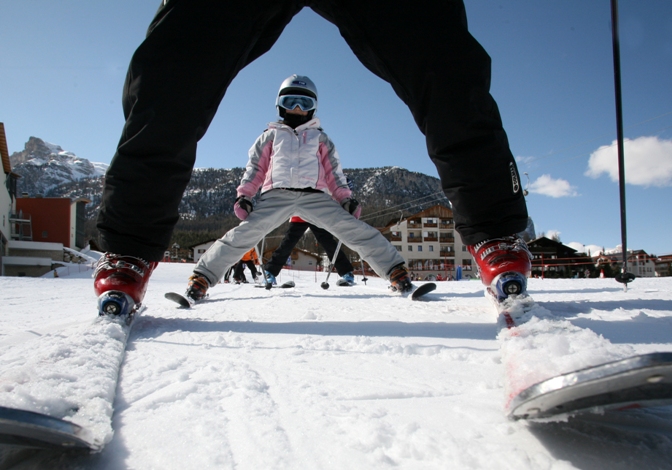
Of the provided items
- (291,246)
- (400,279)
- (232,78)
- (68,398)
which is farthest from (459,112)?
(291,246)

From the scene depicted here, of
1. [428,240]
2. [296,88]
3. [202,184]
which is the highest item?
[202,184]

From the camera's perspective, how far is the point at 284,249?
4.91 m

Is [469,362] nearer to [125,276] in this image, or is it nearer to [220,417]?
[220,417]

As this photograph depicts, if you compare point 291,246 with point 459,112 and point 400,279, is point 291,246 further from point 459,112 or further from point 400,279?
point 459,112

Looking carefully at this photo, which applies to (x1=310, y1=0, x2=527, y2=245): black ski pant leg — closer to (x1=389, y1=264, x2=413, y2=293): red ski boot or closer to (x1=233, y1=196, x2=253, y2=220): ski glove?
(x1=389, y1=264, x2=413, y2=293): red ski boot

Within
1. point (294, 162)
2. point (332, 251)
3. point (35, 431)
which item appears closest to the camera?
point (35, 431)

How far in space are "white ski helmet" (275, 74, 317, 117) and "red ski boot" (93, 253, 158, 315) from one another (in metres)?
2.15

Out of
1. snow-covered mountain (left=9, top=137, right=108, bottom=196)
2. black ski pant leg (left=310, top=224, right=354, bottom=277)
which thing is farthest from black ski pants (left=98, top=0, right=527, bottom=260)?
snow-covered mountain (left=9, top=137, right=108, bottom=196)

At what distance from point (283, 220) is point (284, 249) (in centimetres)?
241

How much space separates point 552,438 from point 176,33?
1.25 meters

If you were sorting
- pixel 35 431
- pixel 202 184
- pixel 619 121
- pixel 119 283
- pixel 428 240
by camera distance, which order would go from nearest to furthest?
pixel 35 431
pixel 119 283
pixel 619 121
pixel 428 240
pixel 202 184

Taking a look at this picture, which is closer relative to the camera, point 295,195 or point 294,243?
point 295,195

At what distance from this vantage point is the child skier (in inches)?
90.7

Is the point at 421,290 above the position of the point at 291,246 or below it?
below
